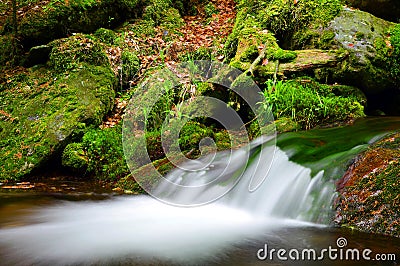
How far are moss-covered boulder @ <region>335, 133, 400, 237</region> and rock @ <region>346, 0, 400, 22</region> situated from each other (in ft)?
17.0

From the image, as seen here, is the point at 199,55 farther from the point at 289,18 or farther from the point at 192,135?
the point at 192,135

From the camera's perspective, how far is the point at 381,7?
24.3 ft

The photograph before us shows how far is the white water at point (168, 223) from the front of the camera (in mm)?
2672

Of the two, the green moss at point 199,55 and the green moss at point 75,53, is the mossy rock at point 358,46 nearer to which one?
the green moss at point 199,55

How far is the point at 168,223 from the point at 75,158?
2553 mm

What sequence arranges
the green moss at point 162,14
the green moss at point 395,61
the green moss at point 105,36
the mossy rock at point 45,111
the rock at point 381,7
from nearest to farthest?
the mossy rock at point 45,111 < the green moss at point 395,61 < the rock at point 381,7 < the green moss at point 105,36 < the green moss at point 162,14

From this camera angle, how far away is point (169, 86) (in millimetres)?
6660

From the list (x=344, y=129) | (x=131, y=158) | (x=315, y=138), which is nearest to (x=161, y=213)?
(x=131, y=158)

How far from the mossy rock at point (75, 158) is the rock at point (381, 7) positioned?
6345mm

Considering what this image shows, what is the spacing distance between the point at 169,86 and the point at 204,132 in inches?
62.1

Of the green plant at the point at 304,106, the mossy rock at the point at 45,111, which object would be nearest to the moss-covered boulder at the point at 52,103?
the mossy rock at the point at 45,111

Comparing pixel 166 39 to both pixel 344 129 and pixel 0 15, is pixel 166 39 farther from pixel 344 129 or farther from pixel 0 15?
pixel 344 129

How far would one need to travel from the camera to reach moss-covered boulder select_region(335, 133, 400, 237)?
2766 mm

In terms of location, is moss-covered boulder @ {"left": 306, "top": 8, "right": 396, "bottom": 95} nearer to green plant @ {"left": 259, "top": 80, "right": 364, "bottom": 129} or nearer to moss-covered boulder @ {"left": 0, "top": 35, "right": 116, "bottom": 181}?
green plant @ {"left": 259, "top": 80, "right": 364, "bottom": 129}
